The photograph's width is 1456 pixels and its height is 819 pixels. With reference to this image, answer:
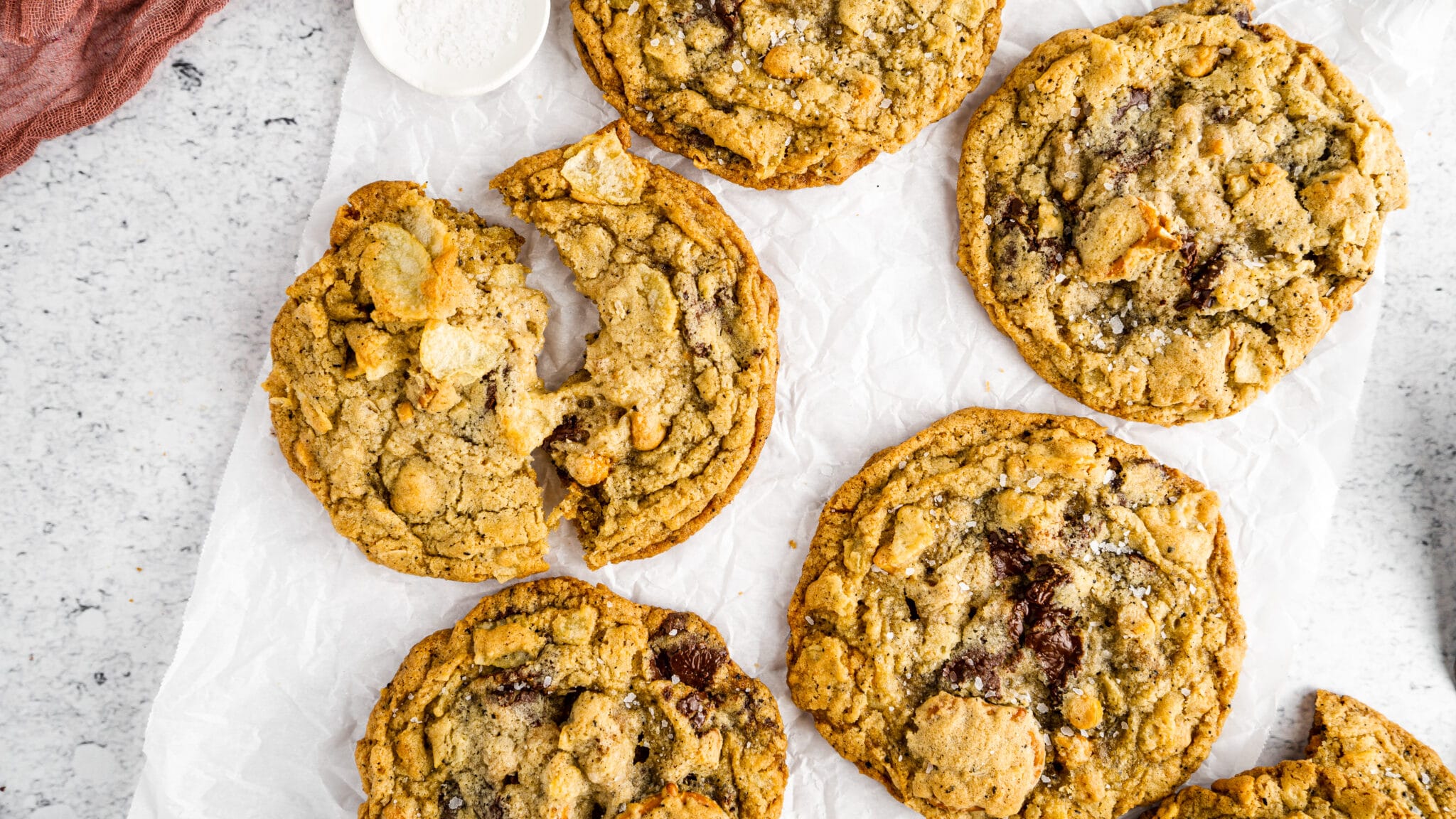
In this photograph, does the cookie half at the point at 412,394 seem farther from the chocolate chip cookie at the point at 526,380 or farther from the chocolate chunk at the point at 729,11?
the chocolate chunk at the point at 729,11

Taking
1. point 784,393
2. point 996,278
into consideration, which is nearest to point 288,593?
point 784,393

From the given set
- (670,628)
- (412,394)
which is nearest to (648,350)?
(412,394)

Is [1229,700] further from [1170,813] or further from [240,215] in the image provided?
[240,215]

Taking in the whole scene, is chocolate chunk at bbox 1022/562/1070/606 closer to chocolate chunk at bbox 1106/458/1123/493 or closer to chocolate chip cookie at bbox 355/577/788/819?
chocolate chunk at bbox 1106/458/1123/493

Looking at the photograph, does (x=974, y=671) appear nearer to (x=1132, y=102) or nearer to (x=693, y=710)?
(x=693, y=710)

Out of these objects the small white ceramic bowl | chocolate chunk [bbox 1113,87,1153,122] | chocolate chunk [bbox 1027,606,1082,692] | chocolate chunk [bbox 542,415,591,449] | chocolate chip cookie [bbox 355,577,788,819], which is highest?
chocolate chunk [bbox 1113,87,1153,122]

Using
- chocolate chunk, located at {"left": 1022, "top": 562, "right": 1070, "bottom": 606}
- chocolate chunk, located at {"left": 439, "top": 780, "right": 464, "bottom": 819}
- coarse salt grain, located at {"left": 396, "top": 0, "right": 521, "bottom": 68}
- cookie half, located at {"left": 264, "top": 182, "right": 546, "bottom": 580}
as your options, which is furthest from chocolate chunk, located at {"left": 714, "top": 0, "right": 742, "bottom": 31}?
chocolate chunk, located at {"left": 439, "top": 780, "right": 464, "bottom": 819}
